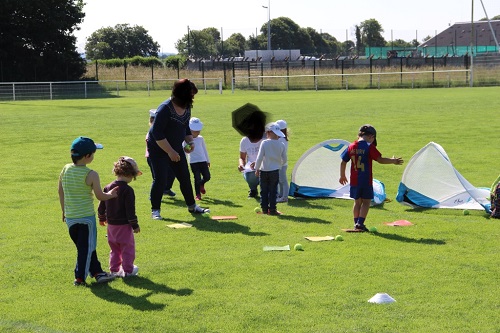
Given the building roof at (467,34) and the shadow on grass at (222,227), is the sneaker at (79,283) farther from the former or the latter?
the building roof at (467,34)

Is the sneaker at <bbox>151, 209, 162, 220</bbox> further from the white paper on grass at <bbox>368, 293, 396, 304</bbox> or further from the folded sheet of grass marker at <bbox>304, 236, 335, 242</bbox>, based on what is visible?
the white paper on grass at <bbox>368, 293, 396, 304</bbox>

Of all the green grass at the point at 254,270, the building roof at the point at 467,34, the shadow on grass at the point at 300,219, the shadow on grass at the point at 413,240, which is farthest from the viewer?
the building roof at the point at 467,34

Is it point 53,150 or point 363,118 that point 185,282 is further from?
point 363,118

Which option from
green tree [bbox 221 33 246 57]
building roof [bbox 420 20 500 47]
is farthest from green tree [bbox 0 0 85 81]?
building roof [bbox 420 20 500 47]

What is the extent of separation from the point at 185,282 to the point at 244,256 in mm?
1140

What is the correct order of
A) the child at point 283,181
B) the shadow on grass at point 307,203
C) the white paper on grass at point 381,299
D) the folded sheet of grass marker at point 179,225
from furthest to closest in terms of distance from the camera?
the child at point 283,181 → the shadow on grass at point 307,203 → the folded sheet of grass marker at point 179,225 → the white paper on grass at point 381,299

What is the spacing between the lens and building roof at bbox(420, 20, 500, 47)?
118 meters

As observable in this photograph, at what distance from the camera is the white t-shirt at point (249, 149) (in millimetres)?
12031

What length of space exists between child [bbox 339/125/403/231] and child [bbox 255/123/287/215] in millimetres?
1365

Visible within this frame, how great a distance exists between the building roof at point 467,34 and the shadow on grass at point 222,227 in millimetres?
110586

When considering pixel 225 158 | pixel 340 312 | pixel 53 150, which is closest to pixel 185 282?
pixel 340 312

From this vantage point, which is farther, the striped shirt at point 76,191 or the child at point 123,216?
the child at point 123,216

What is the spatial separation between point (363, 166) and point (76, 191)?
3.84m

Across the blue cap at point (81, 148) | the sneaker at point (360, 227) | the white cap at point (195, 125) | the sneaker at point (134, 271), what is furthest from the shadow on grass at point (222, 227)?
the blue cap at point (81, 148)
